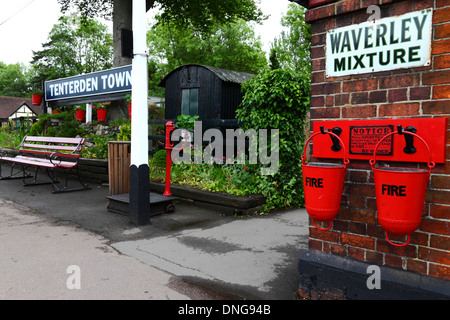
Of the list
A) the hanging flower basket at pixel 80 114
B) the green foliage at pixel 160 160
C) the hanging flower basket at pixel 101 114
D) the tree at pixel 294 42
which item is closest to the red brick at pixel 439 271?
the green foliage at pixel 160 160

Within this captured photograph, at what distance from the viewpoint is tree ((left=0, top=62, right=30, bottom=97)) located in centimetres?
6920

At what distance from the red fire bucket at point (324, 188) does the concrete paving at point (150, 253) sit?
88 centimetres

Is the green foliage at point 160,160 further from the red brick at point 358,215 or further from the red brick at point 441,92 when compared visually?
the red brick at point 441,92

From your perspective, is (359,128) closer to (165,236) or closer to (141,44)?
(165,236)

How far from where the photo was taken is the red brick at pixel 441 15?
2301 mm

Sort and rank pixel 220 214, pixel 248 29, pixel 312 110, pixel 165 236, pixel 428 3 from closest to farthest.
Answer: pixel 428 3
pixel 312 110
pixel 165 236
pixel 220 214
pixel 248 29

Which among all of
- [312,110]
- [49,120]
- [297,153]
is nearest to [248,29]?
[49,120]

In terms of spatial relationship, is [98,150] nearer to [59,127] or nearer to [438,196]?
[59,127]

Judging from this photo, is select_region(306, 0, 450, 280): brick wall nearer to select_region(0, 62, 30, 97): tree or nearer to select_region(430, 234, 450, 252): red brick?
select_region(430, 234, 450, 252): red brick

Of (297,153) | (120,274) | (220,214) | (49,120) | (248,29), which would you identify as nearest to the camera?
(120,274)

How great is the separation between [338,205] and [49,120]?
12992 mm

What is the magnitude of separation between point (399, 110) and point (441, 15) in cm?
66

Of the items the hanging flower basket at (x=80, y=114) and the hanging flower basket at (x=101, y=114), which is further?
the hanging flower basket at (x=80, y=114)
